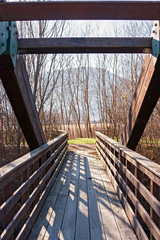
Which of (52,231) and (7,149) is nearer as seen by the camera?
(52,231)

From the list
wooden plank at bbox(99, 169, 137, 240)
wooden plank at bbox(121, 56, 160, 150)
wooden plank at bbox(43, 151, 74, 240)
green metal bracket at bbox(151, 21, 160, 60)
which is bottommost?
wooden plank at bbox(99, 169, 137, 240)

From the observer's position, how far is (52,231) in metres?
2.37

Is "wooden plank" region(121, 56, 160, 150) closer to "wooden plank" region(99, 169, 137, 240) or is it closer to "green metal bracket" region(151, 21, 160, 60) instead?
"green metal bracket" region(151, 21, 160, 60)

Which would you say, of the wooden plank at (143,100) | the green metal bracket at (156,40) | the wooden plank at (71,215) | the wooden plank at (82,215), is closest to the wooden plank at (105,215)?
the wooden plank at (82,215)

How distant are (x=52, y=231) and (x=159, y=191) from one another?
130cm

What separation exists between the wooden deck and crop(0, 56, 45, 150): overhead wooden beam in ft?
3.48

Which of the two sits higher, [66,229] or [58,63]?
[58,63]

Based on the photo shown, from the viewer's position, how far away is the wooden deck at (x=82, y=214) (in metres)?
2.32

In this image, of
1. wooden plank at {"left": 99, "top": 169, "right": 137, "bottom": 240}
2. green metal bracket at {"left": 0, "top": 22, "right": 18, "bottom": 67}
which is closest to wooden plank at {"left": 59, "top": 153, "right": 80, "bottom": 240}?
wooden plank at {"left": 99, "top": 169, "right": 137, "bottom": 240}

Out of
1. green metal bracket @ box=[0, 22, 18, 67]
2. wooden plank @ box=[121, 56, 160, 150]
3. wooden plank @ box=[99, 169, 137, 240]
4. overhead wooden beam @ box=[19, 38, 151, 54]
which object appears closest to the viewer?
green metal bracket @ box=[0, 22, 18, 67]

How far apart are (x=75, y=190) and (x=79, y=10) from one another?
312 cm

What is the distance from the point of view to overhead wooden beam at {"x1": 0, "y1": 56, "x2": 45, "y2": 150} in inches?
92.1

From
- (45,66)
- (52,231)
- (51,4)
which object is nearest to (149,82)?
(51,4)

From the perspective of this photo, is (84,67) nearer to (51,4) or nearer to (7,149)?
(7,149)
